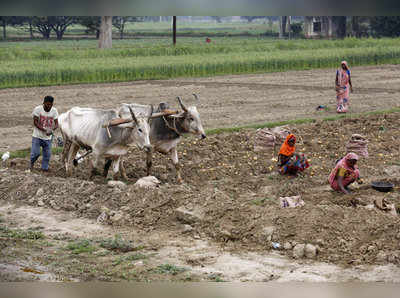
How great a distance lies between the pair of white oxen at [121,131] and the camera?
10914 mm

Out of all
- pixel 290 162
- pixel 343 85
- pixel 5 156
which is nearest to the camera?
pixel 290 162

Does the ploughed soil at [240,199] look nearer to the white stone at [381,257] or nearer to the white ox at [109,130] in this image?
the white stone at [381,257]

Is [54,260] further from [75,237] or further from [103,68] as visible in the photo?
[103,68]

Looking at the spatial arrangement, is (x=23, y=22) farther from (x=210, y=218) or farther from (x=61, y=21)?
(x=210, y=218)

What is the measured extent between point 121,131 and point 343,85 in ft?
33.0

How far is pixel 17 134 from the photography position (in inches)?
639

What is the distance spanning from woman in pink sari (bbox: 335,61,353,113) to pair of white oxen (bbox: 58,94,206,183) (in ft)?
28.0

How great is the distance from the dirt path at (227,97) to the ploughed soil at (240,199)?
12.3 feet

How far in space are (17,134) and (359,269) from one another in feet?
36.4

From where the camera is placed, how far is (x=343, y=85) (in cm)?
1927

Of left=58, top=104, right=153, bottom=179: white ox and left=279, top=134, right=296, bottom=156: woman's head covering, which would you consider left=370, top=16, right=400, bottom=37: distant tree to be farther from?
left=58, top=104, right=153, bottom=179: white ox

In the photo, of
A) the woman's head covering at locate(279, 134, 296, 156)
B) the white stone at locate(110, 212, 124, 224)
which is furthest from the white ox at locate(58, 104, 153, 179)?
the woman's head covering at locate(279, 134, 296, 156)

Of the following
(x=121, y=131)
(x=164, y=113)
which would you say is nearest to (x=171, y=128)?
(x=164, y=113)

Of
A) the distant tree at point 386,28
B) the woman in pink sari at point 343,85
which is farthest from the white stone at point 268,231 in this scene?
the distant tree at point 386,28
